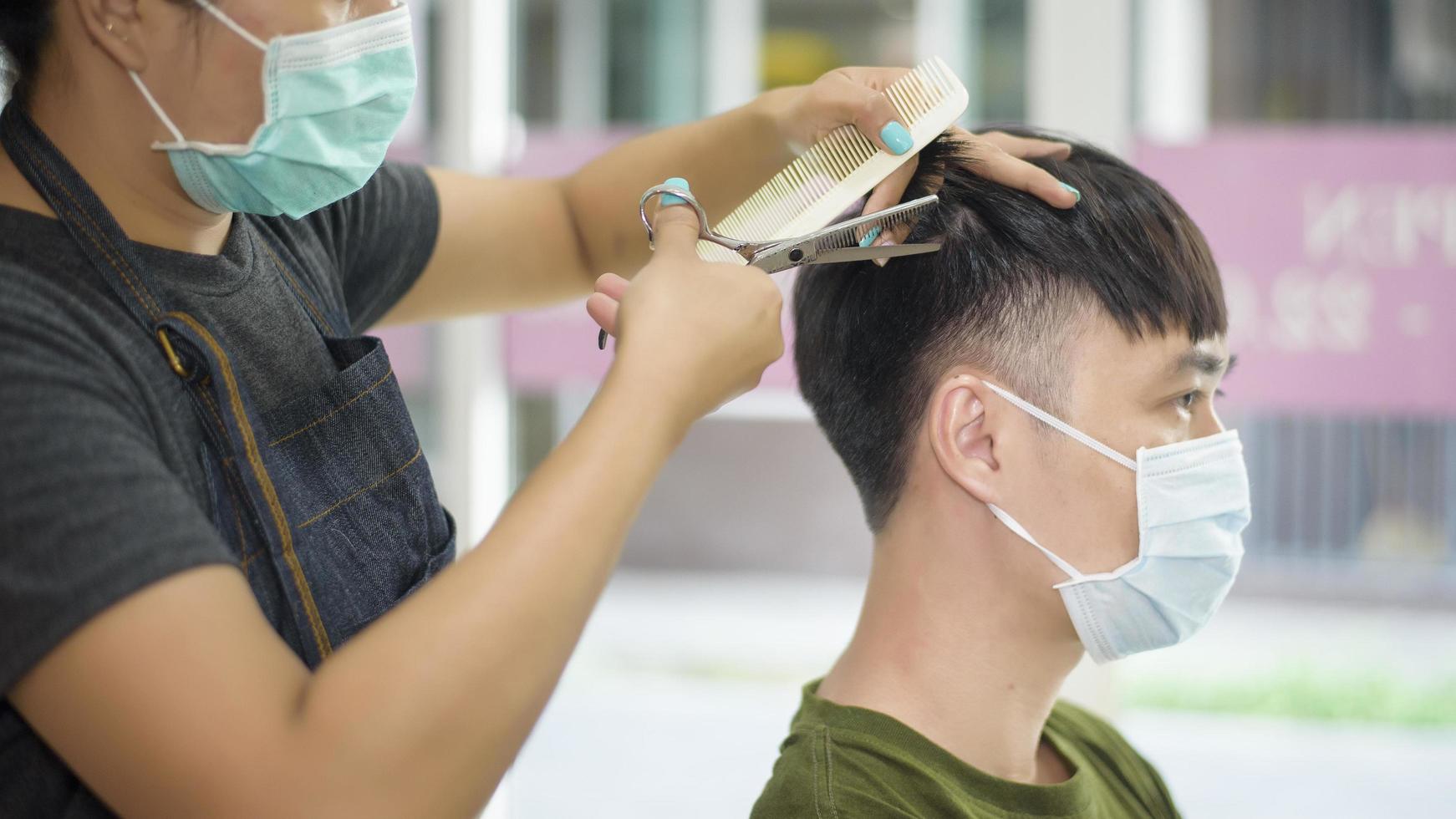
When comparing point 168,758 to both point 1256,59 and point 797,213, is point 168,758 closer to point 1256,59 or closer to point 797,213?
point 797,213

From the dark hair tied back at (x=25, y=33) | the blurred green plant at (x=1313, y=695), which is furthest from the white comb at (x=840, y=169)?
the blurred green plant at (x=1313, y=695)

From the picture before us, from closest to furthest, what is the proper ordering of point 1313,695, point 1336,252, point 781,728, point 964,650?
1. point 964,650
2. point 1336,252
3. point 1313,695
4. point 781,728

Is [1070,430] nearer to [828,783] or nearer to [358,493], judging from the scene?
[828,783]

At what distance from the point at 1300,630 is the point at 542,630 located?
8.71ft

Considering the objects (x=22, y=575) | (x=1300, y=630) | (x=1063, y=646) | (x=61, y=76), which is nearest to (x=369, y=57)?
(x=61, y=76)

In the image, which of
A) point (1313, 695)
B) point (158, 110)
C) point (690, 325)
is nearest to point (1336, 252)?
point (1313, 695)

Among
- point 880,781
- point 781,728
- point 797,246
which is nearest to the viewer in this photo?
point 797,246

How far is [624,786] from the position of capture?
3076 millimetres

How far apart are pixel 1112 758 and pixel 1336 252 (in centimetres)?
137

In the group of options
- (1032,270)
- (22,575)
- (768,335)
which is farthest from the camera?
(1032,270)

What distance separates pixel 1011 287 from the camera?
3.92ft

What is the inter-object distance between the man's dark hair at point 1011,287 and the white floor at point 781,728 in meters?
1.30

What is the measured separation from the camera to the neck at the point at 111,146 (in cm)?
92

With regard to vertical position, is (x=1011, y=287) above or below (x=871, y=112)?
below
